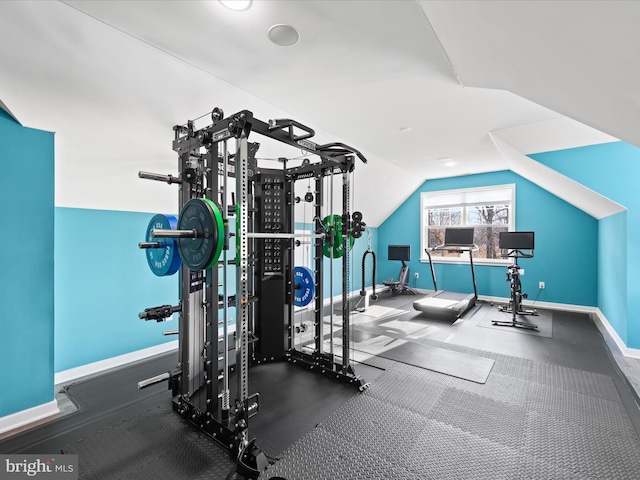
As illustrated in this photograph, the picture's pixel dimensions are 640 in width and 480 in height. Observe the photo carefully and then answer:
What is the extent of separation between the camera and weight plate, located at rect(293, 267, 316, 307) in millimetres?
3098

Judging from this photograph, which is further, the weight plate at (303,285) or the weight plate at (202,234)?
the weight plate at (303,285)

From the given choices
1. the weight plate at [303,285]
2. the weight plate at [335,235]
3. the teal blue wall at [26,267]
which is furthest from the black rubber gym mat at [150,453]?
the weight plate at [335,235]

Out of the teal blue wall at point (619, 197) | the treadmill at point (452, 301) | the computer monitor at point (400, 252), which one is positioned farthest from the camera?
the computer monitor at point (400, 252)

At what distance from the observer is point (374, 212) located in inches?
275

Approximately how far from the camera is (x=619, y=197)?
3354 mm

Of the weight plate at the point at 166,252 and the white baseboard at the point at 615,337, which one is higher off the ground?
the weight plate at the point at 166,252

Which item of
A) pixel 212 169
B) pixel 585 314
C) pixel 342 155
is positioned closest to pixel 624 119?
pixel 342 155

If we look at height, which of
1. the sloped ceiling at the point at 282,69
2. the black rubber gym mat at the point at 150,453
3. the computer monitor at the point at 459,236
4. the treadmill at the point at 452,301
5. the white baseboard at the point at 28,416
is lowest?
the black rubber gym mat at the point at 150,453

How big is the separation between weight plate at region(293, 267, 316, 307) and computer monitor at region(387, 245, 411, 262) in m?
4.22

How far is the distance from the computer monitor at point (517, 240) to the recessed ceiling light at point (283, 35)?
482 cm

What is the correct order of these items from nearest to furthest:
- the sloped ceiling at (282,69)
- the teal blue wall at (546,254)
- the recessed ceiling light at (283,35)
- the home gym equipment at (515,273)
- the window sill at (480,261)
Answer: the sloped ceiling at (282,69)
the recessed ceiling light at (283,35)
the home gym equipment at (515,273)
the teal blue wall at (546,254)
the window sill at (480,261)

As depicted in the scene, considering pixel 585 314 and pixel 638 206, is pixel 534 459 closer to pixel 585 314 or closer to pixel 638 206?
pixel 638 206

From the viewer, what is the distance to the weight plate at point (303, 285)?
122 inches

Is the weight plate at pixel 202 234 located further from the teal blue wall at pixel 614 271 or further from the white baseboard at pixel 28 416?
the teal blue wall at pixel 614 271
